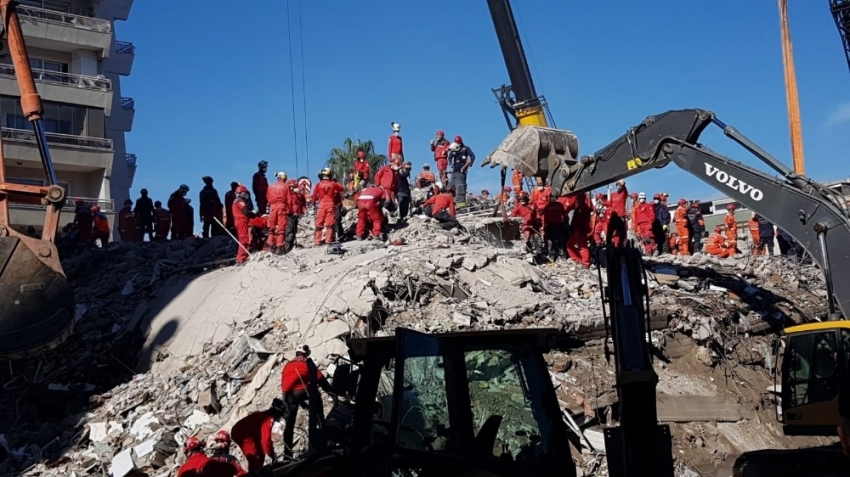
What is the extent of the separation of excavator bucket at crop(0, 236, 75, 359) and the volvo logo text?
846 centimetres

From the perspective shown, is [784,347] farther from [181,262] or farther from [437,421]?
[181,262]

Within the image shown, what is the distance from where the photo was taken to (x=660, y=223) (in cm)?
1948

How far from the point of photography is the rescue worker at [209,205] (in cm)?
2030

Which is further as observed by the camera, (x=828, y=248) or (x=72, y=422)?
(x=72, y=422)

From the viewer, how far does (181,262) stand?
18.9 metres

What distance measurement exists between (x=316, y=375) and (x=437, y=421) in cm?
574

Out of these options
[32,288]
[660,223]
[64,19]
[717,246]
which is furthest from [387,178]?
[64,19]

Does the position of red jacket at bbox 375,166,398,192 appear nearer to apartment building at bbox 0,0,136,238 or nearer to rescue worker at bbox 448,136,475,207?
rescue worker at bbox 448,136,475,207

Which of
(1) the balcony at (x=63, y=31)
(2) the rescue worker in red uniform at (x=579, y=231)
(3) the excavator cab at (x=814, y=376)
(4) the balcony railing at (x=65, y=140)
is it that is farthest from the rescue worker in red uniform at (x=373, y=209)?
(1) the balcony at (x=63, y=31)

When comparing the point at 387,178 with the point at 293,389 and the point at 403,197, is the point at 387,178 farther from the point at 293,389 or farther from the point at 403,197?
the point at 293,389

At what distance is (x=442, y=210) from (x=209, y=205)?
6193 mm

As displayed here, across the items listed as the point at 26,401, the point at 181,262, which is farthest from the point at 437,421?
the point at 181,262

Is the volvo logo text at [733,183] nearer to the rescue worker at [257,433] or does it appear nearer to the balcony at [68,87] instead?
the rescue worker at [257,433]

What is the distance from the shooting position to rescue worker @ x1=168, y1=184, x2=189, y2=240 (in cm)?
2130
